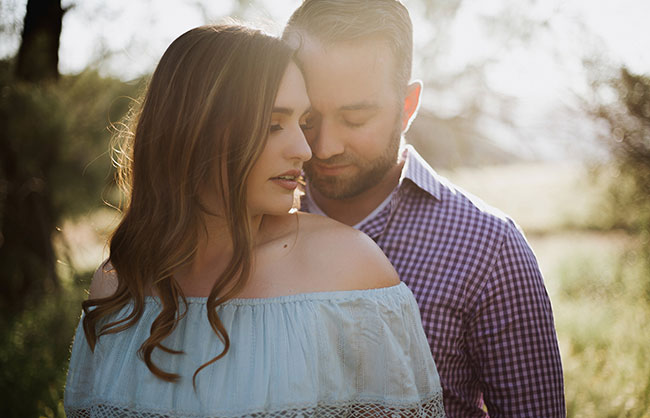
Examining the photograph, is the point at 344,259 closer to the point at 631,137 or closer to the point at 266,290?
the point at 266,290

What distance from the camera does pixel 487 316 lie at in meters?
2.03

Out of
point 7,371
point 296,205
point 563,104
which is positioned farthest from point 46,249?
point 563,104

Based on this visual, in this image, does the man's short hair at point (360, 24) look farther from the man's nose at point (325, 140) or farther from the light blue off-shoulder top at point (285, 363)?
the light blue off-shoulder top at point (285, 363)

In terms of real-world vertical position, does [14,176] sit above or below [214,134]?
below

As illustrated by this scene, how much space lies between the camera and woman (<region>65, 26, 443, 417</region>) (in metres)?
1.60

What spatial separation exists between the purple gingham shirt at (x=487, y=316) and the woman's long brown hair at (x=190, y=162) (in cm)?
73

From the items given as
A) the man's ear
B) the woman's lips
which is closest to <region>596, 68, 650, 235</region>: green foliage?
the man's ear

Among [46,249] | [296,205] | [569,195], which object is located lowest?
[569,195]

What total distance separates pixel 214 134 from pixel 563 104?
4.60 m

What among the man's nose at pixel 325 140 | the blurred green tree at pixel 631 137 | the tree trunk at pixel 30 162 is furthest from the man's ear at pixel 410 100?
the blurred green tree at pixel 631 137

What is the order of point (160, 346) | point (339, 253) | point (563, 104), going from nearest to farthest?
point (160, 346) → point (339, 253) → point (563, 104)

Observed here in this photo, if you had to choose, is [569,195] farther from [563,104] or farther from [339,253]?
[339,253]

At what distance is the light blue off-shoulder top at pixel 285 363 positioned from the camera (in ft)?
5.09

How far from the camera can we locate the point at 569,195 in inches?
496
